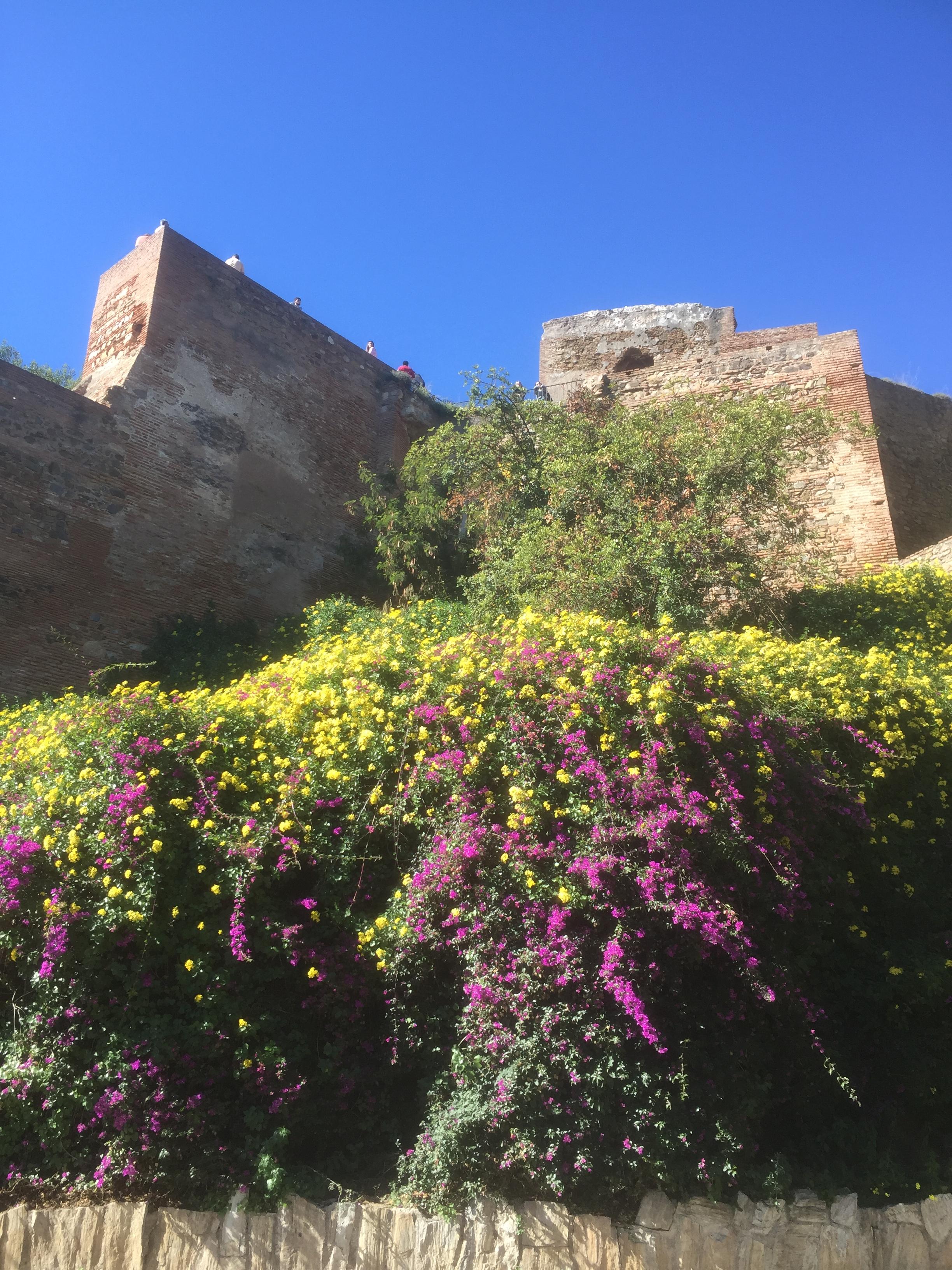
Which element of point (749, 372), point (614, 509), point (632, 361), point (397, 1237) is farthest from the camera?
point (632, 361)

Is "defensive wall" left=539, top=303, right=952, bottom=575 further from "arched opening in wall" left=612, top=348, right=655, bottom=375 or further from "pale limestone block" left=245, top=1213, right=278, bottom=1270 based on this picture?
"pale limestone block" left=245, top=1213, right=278, bottom=1270

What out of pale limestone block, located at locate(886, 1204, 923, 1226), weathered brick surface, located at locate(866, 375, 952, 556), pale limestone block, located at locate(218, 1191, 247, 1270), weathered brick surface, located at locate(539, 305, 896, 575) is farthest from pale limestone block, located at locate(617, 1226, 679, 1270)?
weathered brick surface, located at locate(866, 375, 952, 556)

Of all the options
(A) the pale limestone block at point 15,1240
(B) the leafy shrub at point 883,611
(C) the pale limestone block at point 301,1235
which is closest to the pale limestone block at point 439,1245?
(C) the pale limestone block at point 301,1235

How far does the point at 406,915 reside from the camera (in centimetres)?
430

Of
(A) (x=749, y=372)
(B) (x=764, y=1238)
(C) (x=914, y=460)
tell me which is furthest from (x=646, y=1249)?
(A) (x=749, y=372)

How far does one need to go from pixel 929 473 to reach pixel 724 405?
3.82 m

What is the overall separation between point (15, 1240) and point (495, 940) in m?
2.37

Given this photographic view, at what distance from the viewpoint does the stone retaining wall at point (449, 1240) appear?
379cm

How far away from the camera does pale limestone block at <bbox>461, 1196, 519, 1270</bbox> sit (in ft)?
12.5

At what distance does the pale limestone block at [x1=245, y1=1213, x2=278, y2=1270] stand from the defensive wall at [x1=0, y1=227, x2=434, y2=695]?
5954 mm

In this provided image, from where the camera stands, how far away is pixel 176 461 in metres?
10.4

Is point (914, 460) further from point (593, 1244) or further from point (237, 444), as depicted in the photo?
point (593, 1244)

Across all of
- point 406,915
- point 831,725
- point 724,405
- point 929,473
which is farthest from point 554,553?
point 929,473

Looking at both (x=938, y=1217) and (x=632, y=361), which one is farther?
(x=632, y=361)
